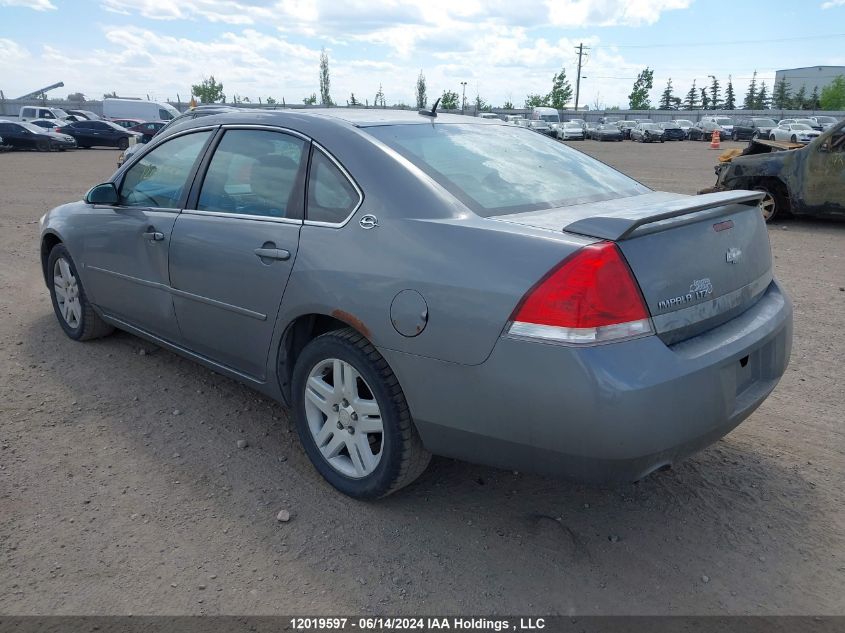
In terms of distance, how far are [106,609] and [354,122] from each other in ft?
7.42

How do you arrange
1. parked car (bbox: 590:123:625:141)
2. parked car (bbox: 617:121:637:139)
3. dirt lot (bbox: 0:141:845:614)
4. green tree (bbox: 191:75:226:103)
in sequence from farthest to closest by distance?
1. green tree (bbox: 191:75:226:103)
2. parked car (bbox: 617:121:637:139)
3. parked car (bbox: 590:123:625:141)
4. dirt lot (bbox: 0:141:845:614)

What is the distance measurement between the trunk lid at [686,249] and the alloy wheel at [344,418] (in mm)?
958

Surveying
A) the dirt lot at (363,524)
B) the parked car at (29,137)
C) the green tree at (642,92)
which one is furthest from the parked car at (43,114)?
the green tree at (642,92)

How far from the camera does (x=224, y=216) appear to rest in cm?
352

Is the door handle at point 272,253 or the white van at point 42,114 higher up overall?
the white van at point 42,114

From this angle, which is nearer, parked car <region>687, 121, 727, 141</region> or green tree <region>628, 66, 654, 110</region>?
parked car <region>687, 121, 727, 141</region>

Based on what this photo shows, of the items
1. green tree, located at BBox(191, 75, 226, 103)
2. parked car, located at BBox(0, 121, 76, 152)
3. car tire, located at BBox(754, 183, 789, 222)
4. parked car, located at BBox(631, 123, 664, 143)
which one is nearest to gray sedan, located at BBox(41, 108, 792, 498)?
car tire, located at BBox(754, 183, 789, 222)

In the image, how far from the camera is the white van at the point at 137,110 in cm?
4350

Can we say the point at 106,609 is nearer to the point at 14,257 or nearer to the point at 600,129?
the point at 14,257

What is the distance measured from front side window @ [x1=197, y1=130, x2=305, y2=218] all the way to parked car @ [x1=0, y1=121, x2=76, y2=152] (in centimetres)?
3177

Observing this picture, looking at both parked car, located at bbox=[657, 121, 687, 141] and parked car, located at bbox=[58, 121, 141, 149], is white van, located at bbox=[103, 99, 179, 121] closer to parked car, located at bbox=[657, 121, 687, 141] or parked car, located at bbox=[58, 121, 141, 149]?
parked car, located at bbox=[58, 121, 141, 149]

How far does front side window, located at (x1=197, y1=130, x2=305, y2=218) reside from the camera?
3.28 meters

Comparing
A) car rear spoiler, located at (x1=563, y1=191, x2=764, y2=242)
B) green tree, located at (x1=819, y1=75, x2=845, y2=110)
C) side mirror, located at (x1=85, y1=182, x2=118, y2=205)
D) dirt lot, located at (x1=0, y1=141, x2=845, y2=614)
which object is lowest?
dirt lot, located at (x1=0, y1=141, x2=845, y2=614)

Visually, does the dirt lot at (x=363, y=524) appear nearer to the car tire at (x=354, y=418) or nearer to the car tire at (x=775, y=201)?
the car tire at (x=354, y=418)
